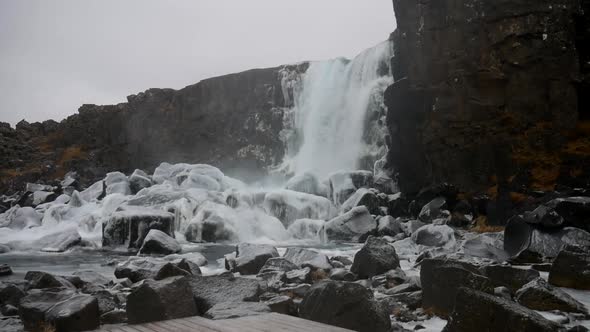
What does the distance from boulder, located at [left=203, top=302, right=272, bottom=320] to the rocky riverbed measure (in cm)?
2

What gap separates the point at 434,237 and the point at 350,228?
442cm

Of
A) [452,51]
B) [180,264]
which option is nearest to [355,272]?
[180,264]

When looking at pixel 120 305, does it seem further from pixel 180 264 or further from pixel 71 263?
pixel 71 263

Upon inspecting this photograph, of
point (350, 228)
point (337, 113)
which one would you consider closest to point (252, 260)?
point (350, 228)

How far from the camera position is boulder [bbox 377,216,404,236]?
19.0 m

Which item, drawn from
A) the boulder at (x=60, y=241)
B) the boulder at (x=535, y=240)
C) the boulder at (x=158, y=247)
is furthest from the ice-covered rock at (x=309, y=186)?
the boulder at (x=535, y=240)

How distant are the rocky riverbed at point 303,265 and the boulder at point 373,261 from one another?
0.03m

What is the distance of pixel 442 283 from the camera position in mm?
6559

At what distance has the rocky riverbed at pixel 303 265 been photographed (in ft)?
19.1

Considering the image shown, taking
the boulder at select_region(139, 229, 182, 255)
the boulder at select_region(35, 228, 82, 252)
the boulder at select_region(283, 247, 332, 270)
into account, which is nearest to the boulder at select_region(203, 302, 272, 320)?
the boulder at select_region(283, 247, 332, 270)

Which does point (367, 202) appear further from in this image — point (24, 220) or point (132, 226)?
point (24, 220)

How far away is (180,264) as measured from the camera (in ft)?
31.2

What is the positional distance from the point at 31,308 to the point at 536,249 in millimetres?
9666

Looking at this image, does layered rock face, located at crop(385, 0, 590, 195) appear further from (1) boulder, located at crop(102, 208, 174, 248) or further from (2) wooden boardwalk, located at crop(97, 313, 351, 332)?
(2) wooden boardwalk, located at crop(97, 313, 351, 332)
